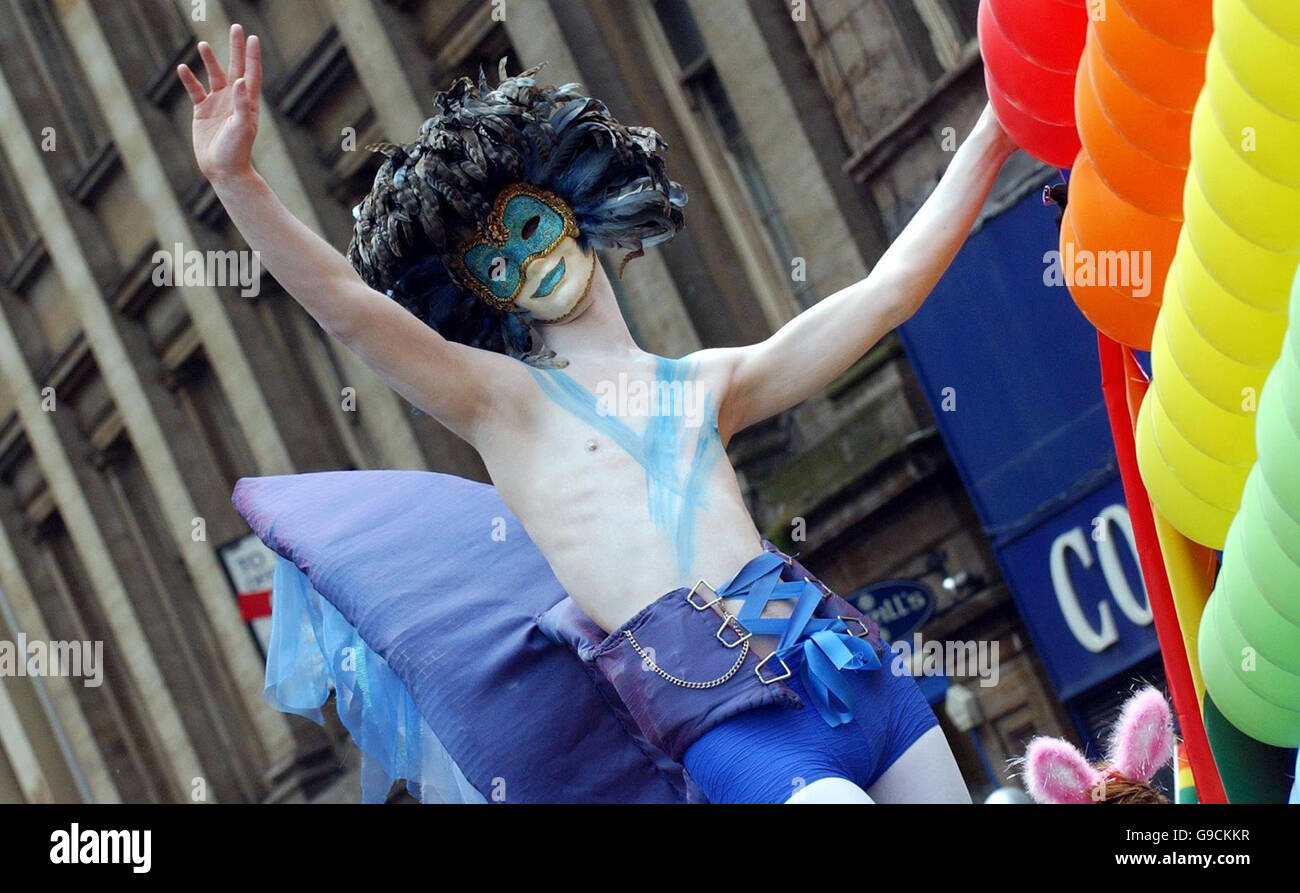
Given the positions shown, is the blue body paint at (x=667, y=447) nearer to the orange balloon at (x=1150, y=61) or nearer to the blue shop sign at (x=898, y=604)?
the orange balloon at (x=1150, y=61)

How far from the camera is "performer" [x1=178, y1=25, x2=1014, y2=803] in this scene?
10.8ft

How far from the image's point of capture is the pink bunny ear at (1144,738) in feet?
12.5

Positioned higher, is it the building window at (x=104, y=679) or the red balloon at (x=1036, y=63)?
the building window at (x=104, y=679)

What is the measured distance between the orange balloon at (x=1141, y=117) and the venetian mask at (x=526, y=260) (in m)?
1.09

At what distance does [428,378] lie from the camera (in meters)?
3.52

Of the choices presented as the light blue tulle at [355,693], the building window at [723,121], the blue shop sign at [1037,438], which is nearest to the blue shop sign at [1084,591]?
the blue shop sign at [1037,438]

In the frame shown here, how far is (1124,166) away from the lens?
3.11 m

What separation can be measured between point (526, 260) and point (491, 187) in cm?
15

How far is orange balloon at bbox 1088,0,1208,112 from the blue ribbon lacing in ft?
3.34

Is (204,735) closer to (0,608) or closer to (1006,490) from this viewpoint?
(0,608)

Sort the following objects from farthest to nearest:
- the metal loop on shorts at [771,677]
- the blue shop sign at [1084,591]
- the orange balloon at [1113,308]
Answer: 1. the blue shop sign at [1084,591]
2. the orange balloon at [1113,308]
3. the metal loop on shorts at [771,677]

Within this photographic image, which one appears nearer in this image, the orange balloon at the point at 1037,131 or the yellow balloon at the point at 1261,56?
the yellow balloon at the point at 1261,56

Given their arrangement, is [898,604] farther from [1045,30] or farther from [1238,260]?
[1238,260]
